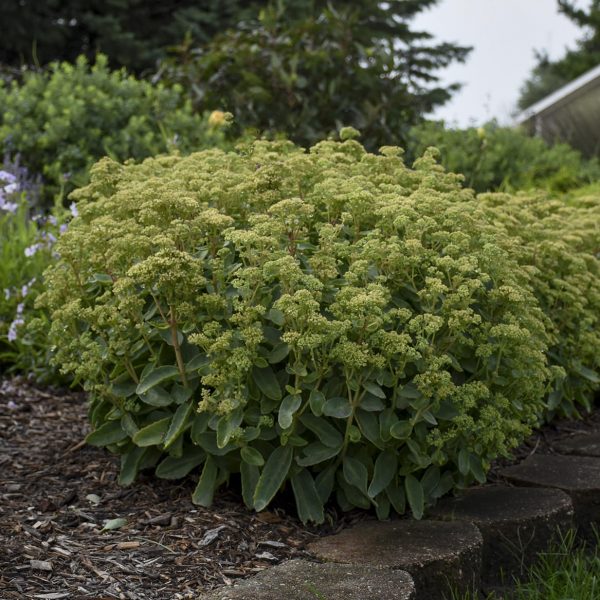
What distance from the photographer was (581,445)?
3.93 meters

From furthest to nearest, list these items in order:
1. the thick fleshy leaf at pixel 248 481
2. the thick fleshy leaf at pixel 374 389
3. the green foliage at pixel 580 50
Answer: the green foliage at pixel 580 50 < the thick fleshy leaf at pixel 248 481 < the thick fleshy leaf at pixel 374 389

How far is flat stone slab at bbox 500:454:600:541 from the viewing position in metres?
3.30

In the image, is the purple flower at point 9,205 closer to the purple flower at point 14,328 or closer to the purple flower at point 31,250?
the purple flower at point 31,250

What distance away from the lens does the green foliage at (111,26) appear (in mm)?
16312

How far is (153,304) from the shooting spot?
3.15m

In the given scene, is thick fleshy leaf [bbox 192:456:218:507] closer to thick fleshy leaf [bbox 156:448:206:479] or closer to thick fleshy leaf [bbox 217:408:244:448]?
thick fleshy leaf [bbox 156:448:206:479]

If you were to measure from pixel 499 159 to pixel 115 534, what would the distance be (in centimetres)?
674

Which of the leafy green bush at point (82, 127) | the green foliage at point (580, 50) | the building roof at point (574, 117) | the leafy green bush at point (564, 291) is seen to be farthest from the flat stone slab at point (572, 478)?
the green foliage at point (580, 50)

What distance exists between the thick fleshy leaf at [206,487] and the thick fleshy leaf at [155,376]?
1.03 feet

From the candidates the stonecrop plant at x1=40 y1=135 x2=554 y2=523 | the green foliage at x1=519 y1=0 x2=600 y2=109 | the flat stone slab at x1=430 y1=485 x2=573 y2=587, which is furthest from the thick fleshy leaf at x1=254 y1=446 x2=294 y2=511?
the green foliage at x1=519 y1=0 x2=600 y2=109

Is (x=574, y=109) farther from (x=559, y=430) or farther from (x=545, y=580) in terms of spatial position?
(x=545, y=580)

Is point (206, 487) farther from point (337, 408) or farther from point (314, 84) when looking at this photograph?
point (314, 84)

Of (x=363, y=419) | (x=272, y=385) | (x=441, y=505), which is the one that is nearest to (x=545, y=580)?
(x=441, y=505)

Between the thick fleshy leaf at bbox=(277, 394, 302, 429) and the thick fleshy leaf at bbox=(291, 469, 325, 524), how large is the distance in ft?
0.91
